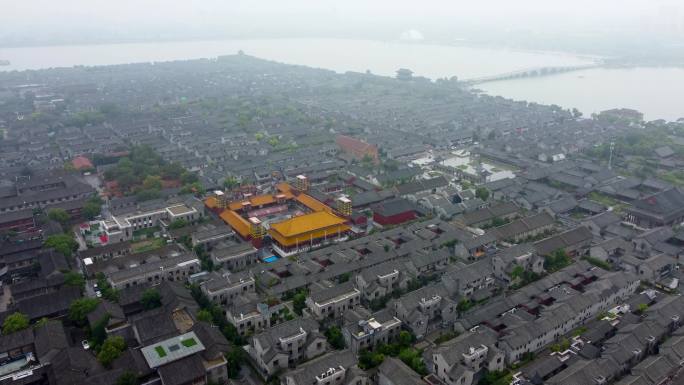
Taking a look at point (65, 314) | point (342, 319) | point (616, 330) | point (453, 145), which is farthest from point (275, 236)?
point (453, 145)

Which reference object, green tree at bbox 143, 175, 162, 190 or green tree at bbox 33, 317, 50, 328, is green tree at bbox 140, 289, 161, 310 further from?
green tree at bbox 143, 175, 162, 190

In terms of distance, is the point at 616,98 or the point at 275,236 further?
the point at 616,98

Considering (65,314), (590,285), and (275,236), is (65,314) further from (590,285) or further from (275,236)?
(590,285)

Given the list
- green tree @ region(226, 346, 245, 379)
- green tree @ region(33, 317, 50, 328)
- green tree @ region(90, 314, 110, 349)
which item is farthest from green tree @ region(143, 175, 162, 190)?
green tree @ region(226, 346, 245, 379)

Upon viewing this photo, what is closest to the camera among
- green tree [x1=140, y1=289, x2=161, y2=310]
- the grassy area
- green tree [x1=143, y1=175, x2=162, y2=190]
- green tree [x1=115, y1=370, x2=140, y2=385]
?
green tree [x1=115, y1=370, x2=140, y2=385]

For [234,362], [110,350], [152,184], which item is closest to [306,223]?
[234,362]

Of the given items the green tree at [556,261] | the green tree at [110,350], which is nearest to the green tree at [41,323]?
the green tree at [110,350]

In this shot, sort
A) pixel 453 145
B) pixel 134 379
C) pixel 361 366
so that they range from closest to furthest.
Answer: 1. pixel 134 379
2. pixel 361 366
3. pixel 453 145
